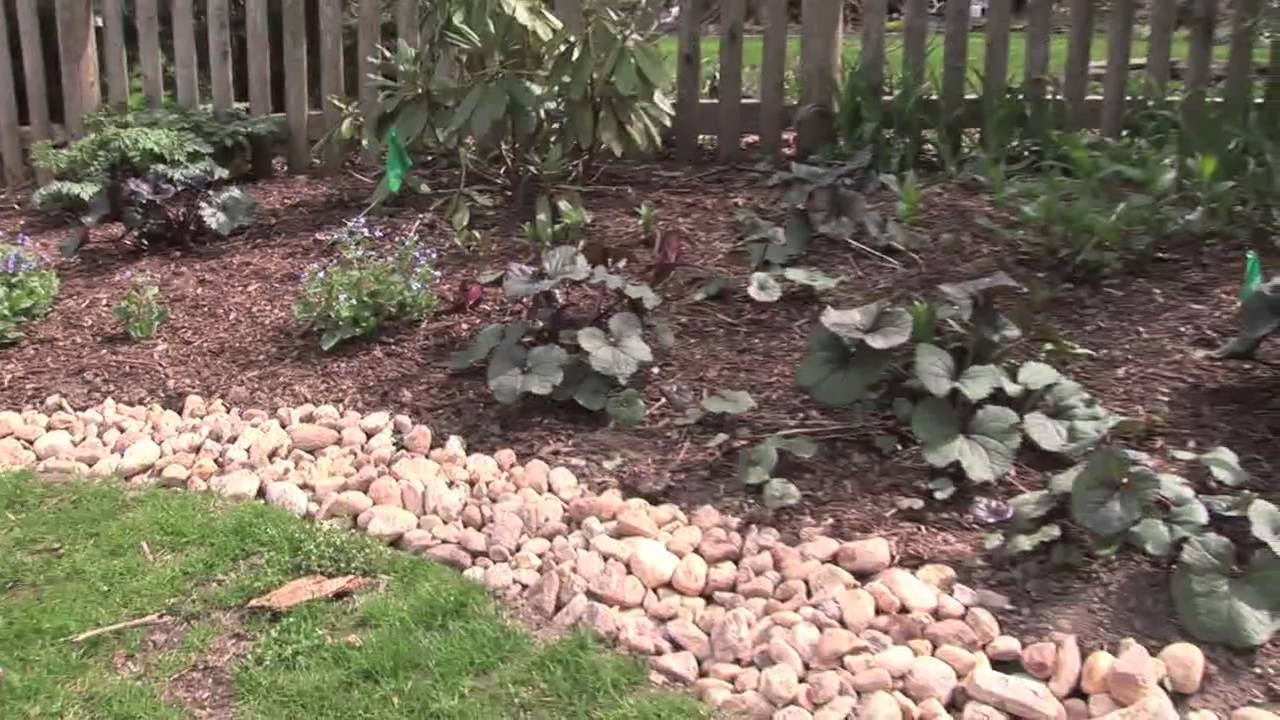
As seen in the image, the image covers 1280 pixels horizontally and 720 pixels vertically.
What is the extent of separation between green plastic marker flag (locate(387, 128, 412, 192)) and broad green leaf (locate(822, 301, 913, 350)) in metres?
2.18

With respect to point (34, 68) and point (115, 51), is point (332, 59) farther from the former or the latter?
point (34, 68)

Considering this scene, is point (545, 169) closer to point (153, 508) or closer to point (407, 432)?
point (407, 432)

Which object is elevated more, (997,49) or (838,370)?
(997,49)

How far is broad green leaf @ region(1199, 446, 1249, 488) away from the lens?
9.61ft

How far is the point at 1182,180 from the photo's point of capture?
4.42 metres

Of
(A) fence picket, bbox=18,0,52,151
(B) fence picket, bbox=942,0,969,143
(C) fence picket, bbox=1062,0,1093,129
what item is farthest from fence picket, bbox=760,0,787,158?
(A) fence picket, bbox=18,0,52,151

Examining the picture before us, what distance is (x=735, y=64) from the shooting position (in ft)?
18.8

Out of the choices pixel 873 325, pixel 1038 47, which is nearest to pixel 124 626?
pixel 873 325

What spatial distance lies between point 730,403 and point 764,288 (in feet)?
1.99

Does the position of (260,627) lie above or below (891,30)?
below

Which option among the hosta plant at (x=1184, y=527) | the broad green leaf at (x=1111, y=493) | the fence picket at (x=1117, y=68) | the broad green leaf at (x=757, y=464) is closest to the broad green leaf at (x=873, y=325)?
the broad green leaf at (x=757, y=464)

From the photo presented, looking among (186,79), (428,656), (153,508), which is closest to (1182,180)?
(428,656)

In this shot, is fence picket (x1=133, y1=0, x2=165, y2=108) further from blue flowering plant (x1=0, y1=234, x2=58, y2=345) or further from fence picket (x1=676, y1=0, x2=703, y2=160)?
fence picket (x1=676, y1=0, x2=703, y2=160)

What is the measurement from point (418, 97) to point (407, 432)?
1.78m
